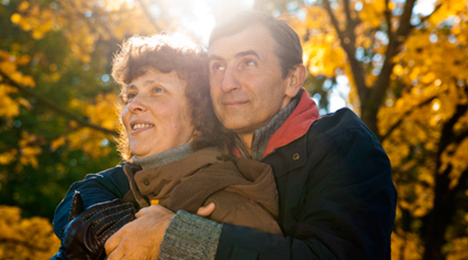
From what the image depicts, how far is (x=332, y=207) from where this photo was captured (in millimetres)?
1527

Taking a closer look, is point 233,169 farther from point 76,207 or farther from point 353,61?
point 353,61

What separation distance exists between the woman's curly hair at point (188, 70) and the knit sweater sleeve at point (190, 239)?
0.58 meters

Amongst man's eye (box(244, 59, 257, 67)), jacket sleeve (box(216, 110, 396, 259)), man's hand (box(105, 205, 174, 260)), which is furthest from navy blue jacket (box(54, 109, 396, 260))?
man's eye (box(244, 59, 257, 67))

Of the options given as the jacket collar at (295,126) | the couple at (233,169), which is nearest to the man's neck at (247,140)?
the couple at (233,169)

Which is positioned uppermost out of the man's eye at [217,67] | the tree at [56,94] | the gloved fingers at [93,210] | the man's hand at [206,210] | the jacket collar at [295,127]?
the tree at [56,94]

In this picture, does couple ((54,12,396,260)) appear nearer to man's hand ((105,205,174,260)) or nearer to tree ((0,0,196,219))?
man's hand ((105,205,174,260))

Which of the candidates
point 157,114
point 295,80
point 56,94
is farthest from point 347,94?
point 56,94

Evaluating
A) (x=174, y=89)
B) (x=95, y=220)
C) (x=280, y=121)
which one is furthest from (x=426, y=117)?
(x=95, y=220)

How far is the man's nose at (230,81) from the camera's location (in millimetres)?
2102

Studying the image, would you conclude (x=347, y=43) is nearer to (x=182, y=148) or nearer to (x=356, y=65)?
(x=356, y=65)

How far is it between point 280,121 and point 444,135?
489 centimetres

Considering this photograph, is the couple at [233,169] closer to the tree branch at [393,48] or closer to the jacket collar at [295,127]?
the jacket collar at [295,127]

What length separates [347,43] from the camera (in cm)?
485

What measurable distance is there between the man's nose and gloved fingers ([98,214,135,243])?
2.66ft
